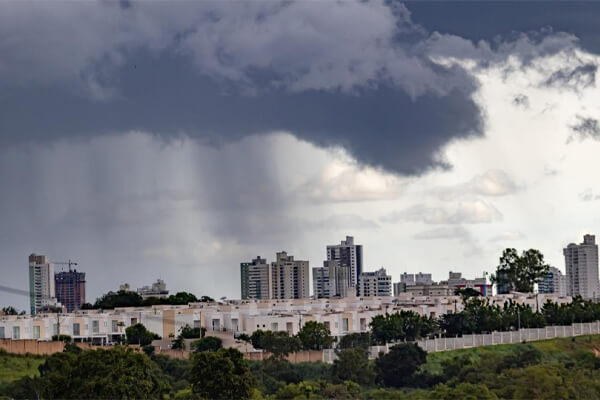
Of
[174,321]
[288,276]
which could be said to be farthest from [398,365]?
[288,276]

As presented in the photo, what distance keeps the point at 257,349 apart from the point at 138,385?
2506 centimetres

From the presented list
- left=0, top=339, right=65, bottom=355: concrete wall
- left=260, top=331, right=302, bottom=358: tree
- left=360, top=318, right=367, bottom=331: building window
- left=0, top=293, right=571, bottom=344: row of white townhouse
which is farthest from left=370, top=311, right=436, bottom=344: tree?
left=0, top=339, right=65, bottom=355: concrete wall

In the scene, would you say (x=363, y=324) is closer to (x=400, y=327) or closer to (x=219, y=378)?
(x=400, y=327)

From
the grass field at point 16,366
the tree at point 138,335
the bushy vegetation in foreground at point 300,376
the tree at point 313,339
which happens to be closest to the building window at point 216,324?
the tree at point 138,335

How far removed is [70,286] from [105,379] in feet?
507

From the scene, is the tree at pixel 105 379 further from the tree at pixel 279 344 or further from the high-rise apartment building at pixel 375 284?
the high-rise apartment building at pixel 375 284

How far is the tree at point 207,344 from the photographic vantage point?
6150 cm

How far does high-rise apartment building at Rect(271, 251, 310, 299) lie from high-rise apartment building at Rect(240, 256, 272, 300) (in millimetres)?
1251

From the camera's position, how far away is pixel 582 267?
615 ft

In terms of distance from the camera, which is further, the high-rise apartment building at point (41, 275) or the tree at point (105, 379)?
the high-rise apartment building at point (41, 275)

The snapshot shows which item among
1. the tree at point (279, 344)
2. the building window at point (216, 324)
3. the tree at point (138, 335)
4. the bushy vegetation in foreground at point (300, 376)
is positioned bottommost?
the bushy vegetation in foreground at point (300, 376)

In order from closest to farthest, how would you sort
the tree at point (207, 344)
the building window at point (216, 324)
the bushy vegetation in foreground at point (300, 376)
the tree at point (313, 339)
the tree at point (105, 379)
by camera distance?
1. the tree at point (105, 379)
2. the bushy vegetation in foreground at point (300, 376)
3. the tree at point (207, 344)
4. the tree at point (313, 339)
5. the building window at point (216, 324)

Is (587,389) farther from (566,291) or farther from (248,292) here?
(566,291)

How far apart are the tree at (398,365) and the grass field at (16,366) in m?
14.8
